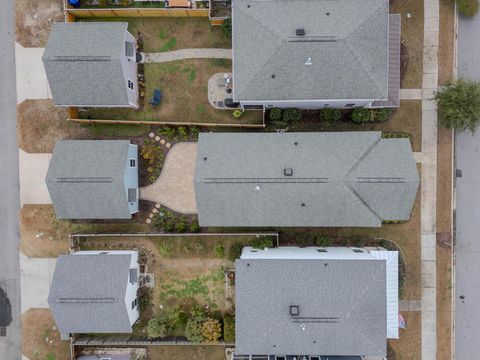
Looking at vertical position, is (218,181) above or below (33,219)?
above

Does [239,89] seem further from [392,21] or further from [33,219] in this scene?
[33,219]

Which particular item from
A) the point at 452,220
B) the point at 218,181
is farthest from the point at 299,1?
the point at 452,220

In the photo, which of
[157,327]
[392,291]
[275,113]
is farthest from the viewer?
[157,327]

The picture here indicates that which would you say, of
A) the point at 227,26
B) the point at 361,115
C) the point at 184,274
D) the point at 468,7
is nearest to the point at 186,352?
the point at 184,274

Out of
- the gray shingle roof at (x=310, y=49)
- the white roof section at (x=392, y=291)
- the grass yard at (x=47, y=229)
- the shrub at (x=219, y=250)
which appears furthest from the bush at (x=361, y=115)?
the grass yard at (x=47, y=229)

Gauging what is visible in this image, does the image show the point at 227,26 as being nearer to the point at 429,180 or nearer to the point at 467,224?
the point at 429,180

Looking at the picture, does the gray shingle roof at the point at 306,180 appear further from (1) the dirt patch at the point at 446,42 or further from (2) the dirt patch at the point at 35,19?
(2) the dirt patch at the point at 35,19
